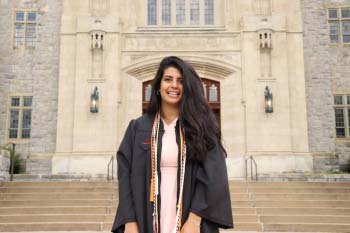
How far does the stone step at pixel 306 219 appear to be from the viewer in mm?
8859

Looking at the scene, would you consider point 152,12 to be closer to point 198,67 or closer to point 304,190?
point 198,67

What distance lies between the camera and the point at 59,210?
9.42 metres

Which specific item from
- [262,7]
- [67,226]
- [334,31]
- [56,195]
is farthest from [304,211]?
[334,31]

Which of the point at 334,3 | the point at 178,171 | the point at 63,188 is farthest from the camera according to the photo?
the point at 334,3

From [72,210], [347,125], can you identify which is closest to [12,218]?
[72,210]

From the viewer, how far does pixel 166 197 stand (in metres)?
2.57

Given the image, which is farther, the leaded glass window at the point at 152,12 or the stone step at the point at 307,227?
the leaded glass window at the point at 152,12

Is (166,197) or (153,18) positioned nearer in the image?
(166,197)

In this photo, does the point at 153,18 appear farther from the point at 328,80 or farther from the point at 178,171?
the point at 178,171

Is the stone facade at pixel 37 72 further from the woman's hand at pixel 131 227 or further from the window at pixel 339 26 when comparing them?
the woman's hand at pixel 131 227

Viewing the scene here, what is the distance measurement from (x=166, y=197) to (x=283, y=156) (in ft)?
42.5

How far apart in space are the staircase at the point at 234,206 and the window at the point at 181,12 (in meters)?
7.75

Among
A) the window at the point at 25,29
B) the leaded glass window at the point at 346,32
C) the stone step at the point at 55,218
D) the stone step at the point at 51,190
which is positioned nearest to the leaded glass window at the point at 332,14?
the leaded glass window at the point at 346,32

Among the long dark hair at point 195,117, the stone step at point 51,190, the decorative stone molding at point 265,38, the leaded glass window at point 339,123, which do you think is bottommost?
the stone step at point 51,190
